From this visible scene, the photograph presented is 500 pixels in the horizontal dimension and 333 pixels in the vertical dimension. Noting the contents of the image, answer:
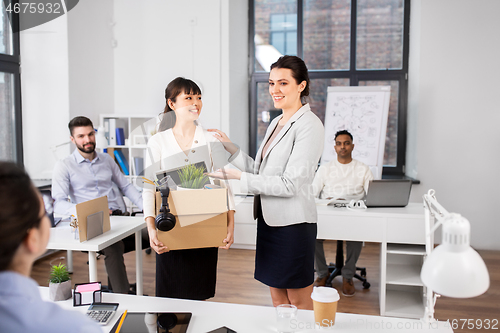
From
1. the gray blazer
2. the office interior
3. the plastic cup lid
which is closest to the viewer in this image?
the plastic cup lid

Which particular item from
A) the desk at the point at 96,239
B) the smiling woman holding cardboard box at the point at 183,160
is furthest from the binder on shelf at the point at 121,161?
the smiling woman holding cardboard box at the point at 183,160

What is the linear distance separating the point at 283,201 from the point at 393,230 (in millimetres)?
1471

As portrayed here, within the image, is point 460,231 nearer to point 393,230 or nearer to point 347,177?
point 393,230

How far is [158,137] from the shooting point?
1.88 m

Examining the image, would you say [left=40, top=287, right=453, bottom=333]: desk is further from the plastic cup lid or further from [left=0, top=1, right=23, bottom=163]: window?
[left=0, top=1, right=23, bottom=163]: window

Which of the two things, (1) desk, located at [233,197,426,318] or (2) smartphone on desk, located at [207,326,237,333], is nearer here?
(2) smartphone on desk, located at [207,326,237,333]

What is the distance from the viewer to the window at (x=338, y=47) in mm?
5199

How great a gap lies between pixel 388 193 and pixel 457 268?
91.6 inches

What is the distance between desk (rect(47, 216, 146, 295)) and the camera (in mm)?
2250

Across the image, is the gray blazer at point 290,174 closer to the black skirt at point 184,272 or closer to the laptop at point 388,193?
the black skirt at point 184,272

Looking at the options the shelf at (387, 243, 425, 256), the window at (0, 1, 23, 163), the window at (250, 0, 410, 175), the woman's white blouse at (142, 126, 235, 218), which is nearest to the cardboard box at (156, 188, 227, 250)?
the woman's white blouse at (142, 126, 235, 218)

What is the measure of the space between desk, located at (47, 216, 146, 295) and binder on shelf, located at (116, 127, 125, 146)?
213cm

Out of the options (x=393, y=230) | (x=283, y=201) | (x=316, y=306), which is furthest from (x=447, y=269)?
(x=393, y=230)

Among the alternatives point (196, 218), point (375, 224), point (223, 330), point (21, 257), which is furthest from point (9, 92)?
point (21, 257)
